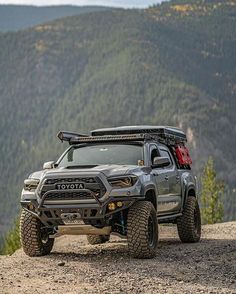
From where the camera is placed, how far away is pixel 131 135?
14.3m

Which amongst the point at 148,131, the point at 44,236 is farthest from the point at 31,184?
the point at 148,131

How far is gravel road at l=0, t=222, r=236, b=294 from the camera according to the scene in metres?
9.74

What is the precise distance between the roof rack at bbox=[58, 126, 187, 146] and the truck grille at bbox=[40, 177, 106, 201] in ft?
6.53

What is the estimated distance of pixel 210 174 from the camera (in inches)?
2707

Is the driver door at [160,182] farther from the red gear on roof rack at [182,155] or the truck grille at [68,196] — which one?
the truck grille at [68,196]

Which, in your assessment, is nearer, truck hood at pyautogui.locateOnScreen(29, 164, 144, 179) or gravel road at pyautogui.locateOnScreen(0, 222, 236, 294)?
gravel road at pyautogui.locateOnScreen(0, 222, 236, 294)

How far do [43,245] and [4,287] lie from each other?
141 inches

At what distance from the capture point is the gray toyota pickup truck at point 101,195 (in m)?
12.3

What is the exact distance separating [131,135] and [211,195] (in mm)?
56839

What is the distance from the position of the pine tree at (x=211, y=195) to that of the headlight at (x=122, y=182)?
2181 inches

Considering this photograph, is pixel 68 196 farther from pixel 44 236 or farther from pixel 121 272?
pixel 121 272

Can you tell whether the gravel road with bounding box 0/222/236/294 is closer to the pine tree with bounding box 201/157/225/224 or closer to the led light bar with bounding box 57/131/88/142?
the led light bar with bounding box 57/131/88/142

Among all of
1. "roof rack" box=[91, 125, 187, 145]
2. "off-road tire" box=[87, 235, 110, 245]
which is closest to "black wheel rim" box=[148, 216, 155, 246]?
"roof rack" box=[91, 125, 187, 145]

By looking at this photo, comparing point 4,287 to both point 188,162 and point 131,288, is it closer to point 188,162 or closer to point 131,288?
point 131,288
